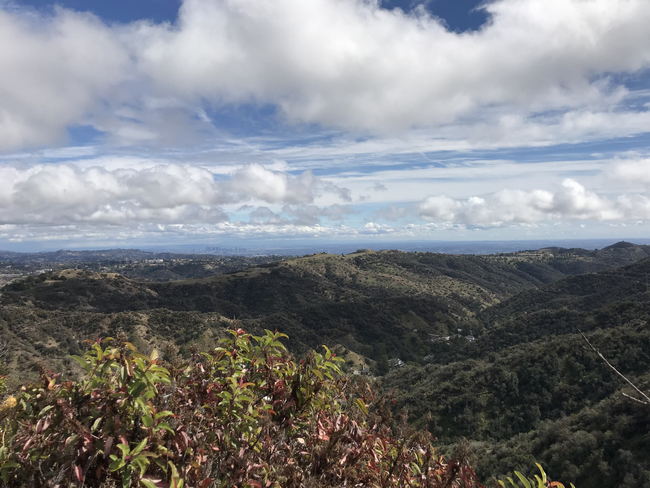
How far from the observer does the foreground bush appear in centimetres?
Answer: 245

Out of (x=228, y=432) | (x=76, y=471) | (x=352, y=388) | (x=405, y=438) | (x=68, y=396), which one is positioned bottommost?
(x=405, y=438)

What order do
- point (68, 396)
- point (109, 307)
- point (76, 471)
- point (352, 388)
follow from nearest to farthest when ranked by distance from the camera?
point (76, 471), point (68, 396), point (352, 388), point (109, 307)

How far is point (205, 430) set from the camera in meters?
3.18

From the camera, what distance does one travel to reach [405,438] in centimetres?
412

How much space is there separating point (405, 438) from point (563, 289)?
483ft

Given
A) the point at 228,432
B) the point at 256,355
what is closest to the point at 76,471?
the point at 228,432

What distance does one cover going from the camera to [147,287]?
14812cm

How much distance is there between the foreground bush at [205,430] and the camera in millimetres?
2447

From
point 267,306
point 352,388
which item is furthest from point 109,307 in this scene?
point 352,388

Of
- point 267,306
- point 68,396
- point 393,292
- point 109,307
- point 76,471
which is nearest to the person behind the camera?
point 76,471

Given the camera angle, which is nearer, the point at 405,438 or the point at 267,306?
the point at 405,438

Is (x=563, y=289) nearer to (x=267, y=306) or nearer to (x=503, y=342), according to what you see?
(x=503, y=342)

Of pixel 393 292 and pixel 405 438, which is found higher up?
pixel 405 438

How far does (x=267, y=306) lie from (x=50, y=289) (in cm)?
7174
